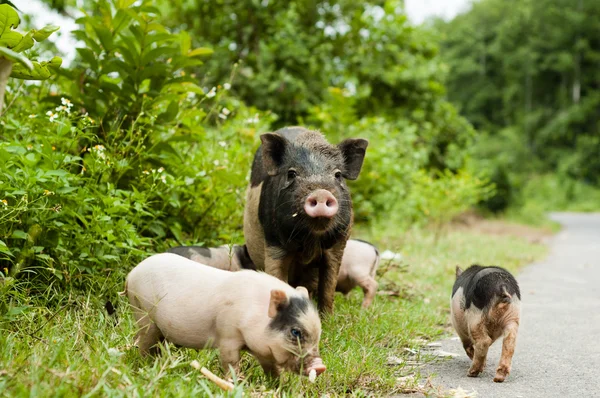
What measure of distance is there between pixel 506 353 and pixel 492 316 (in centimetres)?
21

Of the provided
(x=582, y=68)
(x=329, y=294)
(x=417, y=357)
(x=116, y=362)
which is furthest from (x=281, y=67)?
(x=582, y=68)

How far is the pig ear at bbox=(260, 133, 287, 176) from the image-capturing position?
13.9 feet

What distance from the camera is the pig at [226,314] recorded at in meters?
2.89

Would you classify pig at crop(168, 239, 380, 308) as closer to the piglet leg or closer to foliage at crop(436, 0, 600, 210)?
the piglet leg

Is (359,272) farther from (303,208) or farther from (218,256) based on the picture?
(303,208)

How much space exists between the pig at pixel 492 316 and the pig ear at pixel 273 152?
1.42 meters

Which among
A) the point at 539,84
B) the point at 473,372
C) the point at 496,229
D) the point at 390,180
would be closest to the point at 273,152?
the point at 473,372

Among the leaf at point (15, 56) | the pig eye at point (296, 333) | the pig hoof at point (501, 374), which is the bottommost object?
the pig hoof at point (501, 374)

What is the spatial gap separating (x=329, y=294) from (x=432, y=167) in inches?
398

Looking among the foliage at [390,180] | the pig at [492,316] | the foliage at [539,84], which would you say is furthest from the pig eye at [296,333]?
the foliage at [539,84]

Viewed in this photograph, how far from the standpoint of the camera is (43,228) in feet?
13.4

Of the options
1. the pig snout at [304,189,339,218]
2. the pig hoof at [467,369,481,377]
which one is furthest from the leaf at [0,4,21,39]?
the pig hoof at [467,369,481,377]

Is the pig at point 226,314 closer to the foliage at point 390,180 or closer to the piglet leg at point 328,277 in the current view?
the piglet leg at point 328,277

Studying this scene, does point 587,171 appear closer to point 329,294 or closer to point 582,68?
point 582,68
